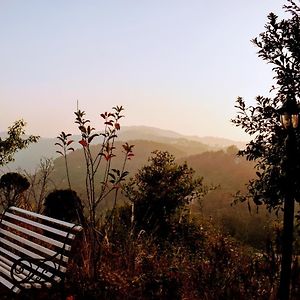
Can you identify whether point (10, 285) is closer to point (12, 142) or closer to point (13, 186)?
point (13, 186)

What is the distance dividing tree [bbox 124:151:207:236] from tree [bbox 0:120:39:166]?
5.06 metres

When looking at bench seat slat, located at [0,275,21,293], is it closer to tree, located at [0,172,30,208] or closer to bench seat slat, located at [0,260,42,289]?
bench seat slat, located at [0,260,42,289]

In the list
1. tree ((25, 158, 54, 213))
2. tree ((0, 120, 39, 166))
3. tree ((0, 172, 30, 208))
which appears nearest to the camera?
tree ((25, 158, 54, 213))

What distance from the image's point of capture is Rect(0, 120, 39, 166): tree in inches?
675

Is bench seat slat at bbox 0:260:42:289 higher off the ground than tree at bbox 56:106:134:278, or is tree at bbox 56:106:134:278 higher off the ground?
tree at bbox 56:106:134:278

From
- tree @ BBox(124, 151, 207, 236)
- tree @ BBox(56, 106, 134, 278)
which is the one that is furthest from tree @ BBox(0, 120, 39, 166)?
tree @ BBox(56, 106, 134, 278)

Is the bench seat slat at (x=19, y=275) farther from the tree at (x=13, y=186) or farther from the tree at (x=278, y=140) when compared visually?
the tree at (x=13, y=186)

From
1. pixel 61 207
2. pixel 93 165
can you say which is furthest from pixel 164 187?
pixel 93 165

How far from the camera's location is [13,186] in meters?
10.7

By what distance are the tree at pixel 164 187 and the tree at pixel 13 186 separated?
3.83 m

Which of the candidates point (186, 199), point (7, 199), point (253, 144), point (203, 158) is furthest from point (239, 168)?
point (253, 144)

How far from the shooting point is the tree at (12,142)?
675 inches

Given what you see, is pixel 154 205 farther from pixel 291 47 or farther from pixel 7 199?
pixel 291 47

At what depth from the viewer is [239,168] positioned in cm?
5228
